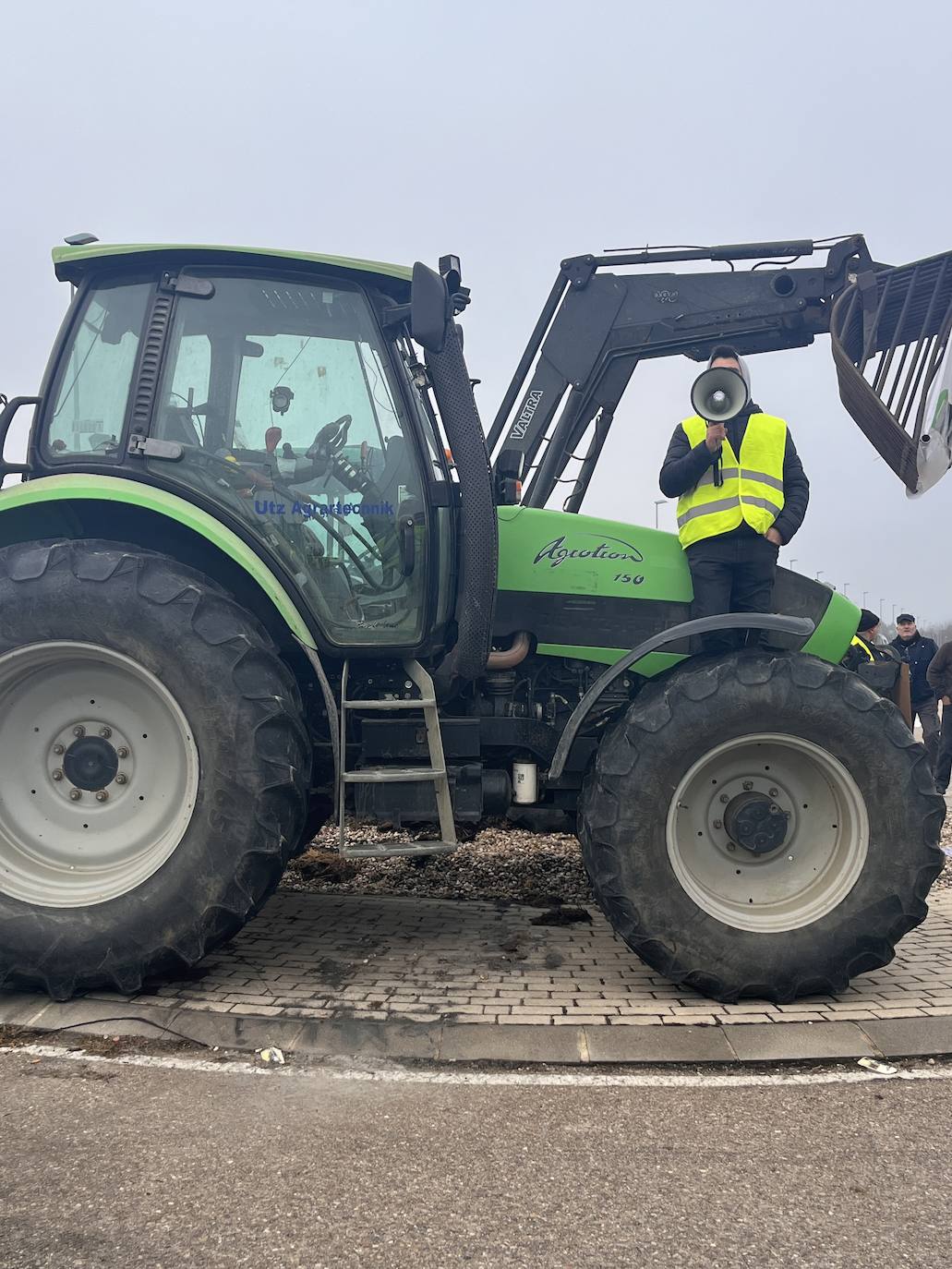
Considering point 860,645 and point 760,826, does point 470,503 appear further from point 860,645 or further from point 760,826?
point 860,645

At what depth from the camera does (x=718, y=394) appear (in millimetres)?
3598

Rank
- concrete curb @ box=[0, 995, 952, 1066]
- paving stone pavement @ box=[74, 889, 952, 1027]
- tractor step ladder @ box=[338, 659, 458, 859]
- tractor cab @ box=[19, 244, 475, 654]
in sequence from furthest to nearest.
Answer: tractor cab @ box=[19, 244, 475, 654] < tractor step ladder @ box=[338, 659, 458, 859] < paving stone pavement @ box=[74, 889, 952, 1027] < concrete curb @ box=[0, 995, 952, 1066]

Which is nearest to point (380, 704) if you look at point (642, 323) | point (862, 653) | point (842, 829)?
point (842, 829)

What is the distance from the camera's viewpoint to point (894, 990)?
10.8 feet

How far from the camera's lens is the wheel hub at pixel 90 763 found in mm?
3327

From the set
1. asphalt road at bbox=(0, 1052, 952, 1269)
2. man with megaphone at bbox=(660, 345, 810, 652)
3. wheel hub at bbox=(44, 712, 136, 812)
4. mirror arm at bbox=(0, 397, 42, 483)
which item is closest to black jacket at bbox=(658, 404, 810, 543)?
man with megaphone at bbox=(660, 345, 810, 652)

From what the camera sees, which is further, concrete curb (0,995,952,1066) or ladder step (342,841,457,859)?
ladder step (342,841,457,859)

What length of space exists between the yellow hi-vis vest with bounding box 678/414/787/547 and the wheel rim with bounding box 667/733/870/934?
914 millimetres

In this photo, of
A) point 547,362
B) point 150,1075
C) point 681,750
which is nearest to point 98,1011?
point 150,1075

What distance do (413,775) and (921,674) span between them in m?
7.60

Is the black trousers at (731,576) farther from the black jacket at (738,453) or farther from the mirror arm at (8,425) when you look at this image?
the mirror arm at (8,425)

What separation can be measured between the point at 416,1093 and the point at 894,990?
194cm

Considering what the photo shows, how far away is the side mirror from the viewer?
3172 millimetres

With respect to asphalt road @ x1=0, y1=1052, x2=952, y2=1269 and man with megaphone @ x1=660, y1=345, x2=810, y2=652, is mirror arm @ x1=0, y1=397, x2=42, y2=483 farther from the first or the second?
man with megaphone @ x1=660, y1=345, x2=810, y2=652
